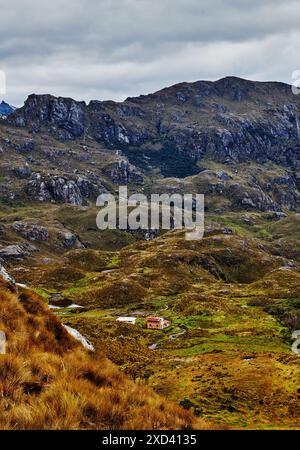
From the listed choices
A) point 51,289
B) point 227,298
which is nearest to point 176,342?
point 227,298

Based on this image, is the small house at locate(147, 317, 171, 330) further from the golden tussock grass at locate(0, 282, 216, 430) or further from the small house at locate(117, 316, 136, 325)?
the golden tussock grass at locate(0, 282, 216, 430)

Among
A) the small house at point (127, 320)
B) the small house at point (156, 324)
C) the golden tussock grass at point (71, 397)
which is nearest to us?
the golden tussock grass at point (71, 397)

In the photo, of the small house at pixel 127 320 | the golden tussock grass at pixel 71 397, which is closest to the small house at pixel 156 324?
the small house at pixel 127 320

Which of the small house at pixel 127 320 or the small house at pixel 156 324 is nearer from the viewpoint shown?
the small house at pixel 156 324

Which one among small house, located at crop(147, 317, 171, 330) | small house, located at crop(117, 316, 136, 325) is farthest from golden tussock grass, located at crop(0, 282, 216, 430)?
small house, located at crop(117, 316, 136, 325)

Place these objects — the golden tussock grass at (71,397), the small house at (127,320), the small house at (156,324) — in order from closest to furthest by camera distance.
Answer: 1. the golden tussock grass at (71,397)
2. the small house at (156,324)
3. the small house at (127,320)

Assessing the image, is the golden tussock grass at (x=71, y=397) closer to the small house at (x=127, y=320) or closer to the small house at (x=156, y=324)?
the small house at (x=156, y=324)

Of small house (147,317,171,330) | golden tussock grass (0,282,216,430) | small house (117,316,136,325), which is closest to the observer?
golden tussock grass (0,282,216,430)

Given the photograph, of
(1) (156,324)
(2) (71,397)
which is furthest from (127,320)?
(2) (71,397)

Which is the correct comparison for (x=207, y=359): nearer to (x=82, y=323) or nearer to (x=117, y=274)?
(x=82, y=323)

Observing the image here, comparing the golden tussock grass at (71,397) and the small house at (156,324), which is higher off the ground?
the golden tussock grass at (71,397)

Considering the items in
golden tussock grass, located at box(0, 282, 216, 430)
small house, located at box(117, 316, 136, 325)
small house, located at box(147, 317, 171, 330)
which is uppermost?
golden tussock grass, located at box(0, 282, 216, 430)

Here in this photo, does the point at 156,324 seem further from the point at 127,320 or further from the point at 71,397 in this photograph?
the point at 71,397
